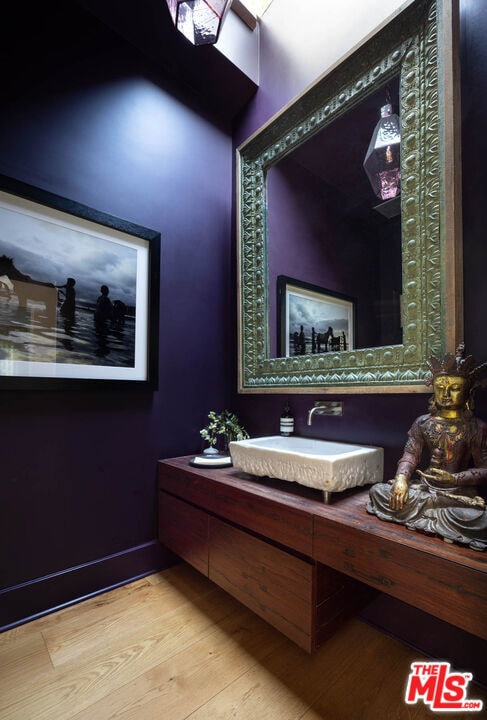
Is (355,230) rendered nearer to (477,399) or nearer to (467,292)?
(467,292)

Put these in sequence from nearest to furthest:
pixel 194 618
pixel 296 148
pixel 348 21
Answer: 1. pixel 194 618
2. pixel 348 21
3. pixel 296 148

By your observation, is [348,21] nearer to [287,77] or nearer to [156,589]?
[287,77]

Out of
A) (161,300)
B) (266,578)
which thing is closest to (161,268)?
(161,300)

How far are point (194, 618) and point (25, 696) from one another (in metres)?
0.63

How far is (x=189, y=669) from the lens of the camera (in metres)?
1.22

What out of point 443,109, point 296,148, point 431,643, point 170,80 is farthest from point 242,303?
point 431,643

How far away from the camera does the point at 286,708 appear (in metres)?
1.07

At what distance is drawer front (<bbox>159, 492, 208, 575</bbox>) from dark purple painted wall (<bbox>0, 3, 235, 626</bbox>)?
0.10m

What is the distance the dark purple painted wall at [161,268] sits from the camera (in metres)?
1.48

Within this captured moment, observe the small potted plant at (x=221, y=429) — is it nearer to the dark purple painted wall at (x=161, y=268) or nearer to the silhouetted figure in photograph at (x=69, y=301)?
the dark purple painted wall at (x=161, y=268)

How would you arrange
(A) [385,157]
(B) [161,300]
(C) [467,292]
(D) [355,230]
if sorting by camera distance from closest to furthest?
1. (C) [467,292]
2. (A) [385,157]
3. (D) [355,230]
4. (B) [161,300]

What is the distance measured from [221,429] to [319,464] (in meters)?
0.86

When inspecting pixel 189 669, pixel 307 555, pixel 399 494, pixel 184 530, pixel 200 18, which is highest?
pixel 200 18

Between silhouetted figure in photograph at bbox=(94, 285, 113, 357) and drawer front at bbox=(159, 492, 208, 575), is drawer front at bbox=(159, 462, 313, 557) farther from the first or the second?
silhouetted figure in photograph at bbox=(94, 285, 113, 357)
